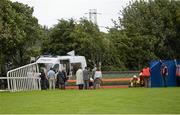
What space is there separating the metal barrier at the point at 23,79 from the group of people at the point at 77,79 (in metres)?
0.67

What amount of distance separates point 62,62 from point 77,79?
11.7m

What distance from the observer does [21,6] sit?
75.0 metres

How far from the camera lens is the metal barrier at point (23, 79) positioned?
41531 mm

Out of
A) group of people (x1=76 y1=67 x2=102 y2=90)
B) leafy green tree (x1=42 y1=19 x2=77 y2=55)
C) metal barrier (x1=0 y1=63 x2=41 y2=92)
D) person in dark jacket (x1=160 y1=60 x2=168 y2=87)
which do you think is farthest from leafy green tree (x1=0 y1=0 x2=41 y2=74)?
person in dark jacket (x1=160 y1=60 x2=168 y2=87)

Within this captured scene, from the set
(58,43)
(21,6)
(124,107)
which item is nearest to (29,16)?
(21,6)

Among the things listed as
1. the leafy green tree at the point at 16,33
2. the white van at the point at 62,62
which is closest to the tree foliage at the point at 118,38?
the leafy green tree at the point at 16,33

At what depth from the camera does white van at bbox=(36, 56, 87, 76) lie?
5291 cm

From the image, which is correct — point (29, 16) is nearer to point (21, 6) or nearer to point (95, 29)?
point (21, 6)

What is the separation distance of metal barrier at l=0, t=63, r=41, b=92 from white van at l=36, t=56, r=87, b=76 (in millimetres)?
7166

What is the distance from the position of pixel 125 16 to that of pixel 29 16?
14.1 m

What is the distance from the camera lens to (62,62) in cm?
5469

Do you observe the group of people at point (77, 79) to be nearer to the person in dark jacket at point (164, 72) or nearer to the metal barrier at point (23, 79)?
the metal barrier at point (23, 79)

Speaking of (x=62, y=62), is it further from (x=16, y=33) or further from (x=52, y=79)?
(x=16, y=33)

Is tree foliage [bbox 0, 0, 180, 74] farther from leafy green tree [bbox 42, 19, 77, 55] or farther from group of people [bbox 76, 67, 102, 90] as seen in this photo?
group of people [bbox 76, 67, 102, 90]
